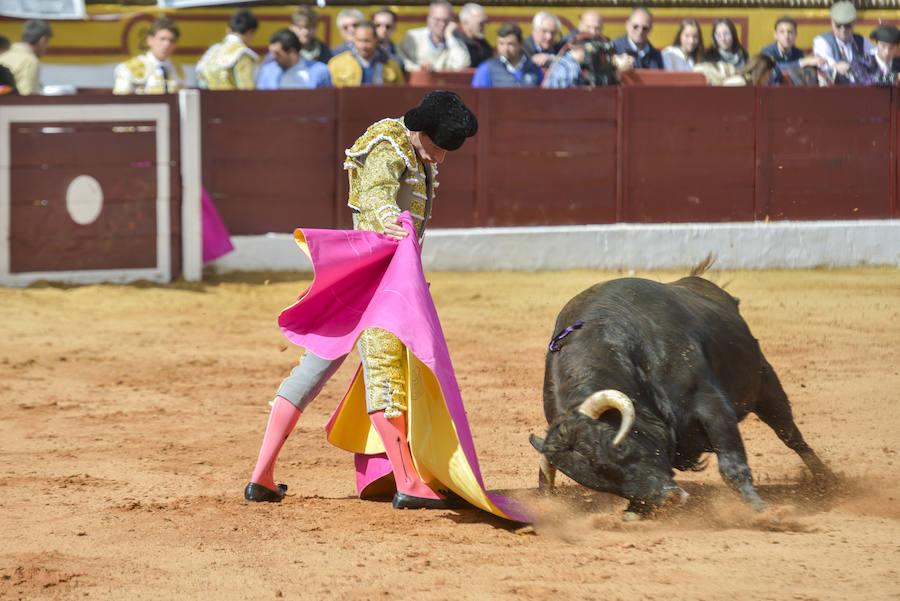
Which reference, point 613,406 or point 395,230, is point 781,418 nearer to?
point 613,406

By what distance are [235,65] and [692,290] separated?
187 inches

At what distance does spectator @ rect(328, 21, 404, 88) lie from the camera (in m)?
7.91

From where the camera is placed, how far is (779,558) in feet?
9.11

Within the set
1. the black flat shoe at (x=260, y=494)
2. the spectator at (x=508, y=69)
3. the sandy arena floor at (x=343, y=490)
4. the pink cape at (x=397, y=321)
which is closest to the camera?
the sandy arena floor at (x=343, y=490)

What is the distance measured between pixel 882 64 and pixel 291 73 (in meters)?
3.92

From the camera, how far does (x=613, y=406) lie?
2957 millimetres

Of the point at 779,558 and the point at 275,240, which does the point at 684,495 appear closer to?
the point at 779,558

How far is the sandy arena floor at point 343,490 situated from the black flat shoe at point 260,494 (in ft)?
0.17

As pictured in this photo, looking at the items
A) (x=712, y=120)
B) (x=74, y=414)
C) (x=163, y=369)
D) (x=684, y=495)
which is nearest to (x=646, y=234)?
(x=712, y=120)

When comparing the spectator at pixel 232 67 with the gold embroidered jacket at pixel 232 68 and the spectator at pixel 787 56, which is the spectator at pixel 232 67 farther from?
the spectator at pixel 787 56

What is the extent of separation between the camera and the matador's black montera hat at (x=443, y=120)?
3.17 metres

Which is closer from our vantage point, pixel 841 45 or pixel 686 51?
pixel 686 51

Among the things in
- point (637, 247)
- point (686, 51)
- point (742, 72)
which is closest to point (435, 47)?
point (686, 51)

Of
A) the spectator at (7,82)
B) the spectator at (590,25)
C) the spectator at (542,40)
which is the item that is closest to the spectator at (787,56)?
the spectator at (590,25)
